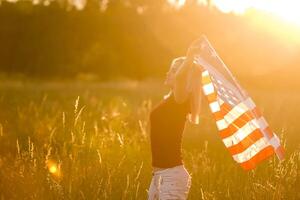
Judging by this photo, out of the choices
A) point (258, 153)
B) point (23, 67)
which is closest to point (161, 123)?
point (258, 153)

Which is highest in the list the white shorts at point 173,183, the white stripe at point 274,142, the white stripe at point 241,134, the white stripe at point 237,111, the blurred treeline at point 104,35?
the blurred treeline at point 104,35

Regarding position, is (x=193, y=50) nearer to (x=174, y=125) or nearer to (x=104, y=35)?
(x=174, y=125)

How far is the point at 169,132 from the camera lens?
17.7ft

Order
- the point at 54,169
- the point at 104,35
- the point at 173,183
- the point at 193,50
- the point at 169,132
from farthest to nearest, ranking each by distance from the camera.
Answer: the point at 104,35 < the point at 54,169 < the point at 169,132 < the point at 173,183 < the point at 193,50

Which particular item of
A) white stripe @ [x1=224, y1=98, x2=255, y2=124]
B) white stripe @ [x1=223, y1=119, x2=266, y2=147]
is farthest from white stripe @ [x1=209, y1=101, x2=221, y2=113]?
white stripe @ [x1=223, y1=119, x2=266, y2=147]

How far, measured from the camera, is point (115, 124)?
1027 cm

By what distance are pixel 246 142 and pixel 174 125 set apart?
0.92 metres

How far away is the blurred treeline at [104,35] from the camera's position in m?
52.9

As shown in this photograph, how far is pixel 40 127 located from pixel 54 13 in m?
47.5

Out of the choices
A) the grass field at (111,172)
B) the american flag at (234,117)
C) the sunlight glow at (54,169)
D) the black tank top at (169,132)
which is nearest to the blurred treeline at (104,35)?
the grass field at (111,172)

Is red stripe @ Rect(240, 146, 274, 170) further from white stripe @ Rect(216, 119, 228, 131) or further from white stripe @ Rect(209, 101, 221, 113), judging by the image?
white stripe @ Rect(209, 101, 221, 113)

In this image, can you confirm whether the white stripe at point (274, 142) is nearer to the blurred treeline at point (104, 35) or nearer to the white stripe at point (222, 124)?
the white stripe at point (222, 124)

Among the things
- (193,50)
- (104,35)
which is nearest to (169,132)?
(193,50)

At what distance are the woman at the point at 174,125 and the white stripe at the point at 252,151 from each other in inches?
32.1
